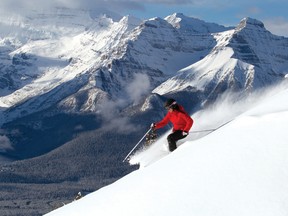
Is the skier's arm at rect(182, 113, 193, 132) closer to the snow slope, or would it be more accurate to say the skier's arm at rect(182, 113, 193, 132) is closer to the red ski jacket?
the red ski jacket

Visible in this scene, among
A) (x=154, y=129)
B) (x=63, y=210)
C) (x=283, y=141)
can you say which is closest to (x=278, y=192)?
(x=283, y=141)

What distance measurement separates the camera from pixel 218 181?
48.9 ft

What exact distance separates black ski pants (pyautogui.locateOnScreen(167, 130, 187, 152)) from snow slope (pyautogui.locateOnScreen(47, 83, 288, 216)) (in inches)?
142

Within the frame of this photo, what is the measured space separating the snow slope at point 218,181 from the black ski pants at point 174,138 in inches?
142

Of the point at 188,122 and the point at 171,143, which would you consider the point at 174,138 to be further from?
the point at 188,122

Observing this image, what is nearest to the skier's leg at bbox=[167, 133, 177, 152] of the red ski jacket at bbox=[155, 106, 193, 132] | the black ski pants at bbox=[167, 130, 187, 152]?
the black ski pants at bbox=[167, 130, 187, 152]

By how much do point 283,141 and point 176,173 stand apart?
252cm

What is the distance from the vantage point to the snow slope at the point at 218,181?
45.8 feet

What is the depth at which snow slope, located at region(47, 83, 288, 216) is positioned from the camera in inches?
549

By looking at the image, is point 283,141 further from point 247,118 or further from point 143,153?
point 143,153

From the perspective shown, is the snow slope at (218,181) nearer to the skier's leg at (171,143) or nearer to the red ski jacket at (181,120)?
the skier's leg at (171,143)

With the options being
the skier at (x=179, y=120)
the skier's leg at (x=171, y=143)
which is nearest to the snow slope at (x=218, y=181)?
the skier's leg at (x=171, y=143)

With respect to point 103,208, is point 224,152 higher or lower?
higher

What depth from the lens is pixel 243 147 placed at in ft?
52.8
